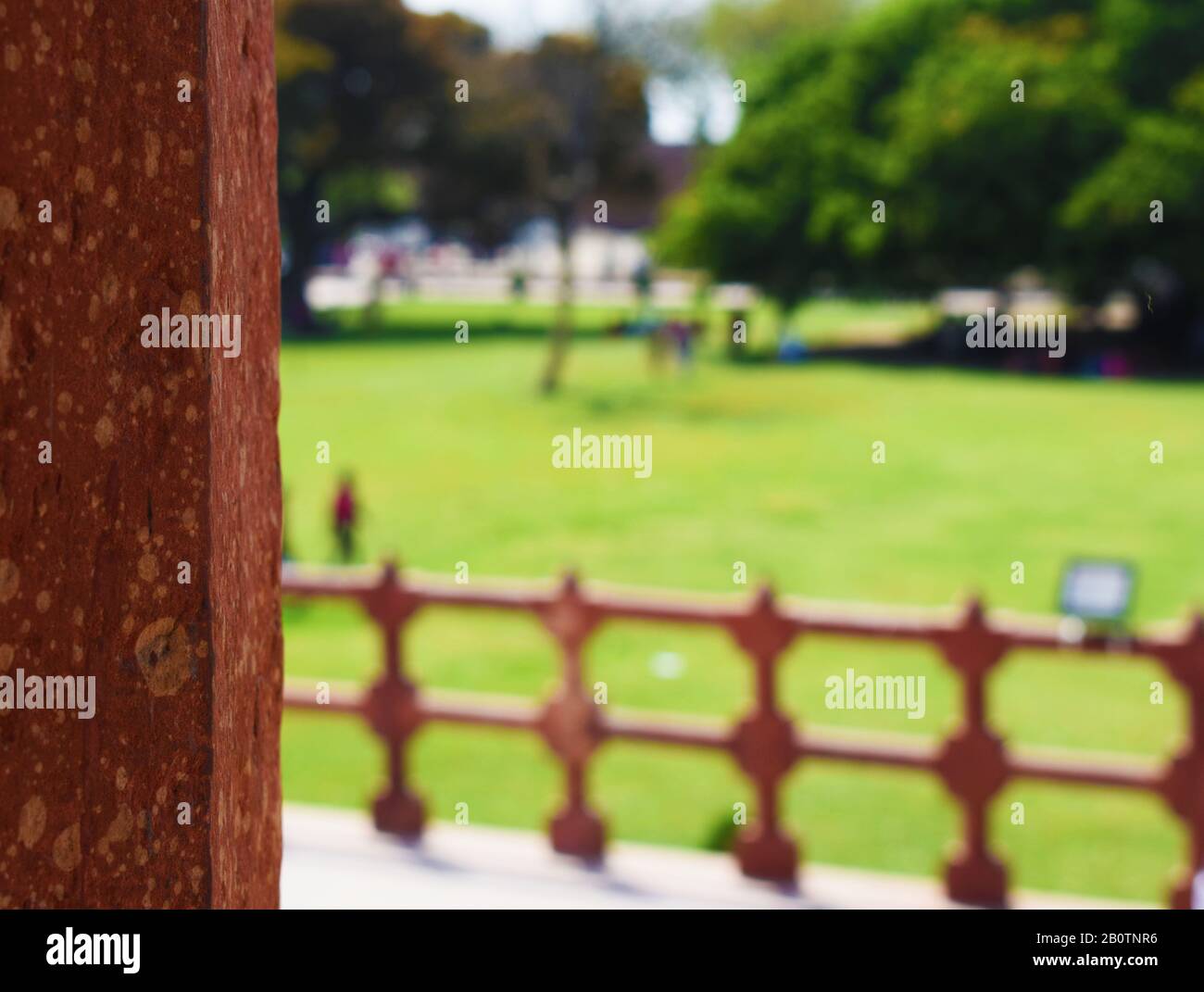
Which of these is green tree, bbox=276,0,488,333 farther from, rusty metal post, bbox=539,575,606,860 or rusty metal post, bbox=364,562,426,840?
rusty metal post, bbox=539,575,606,860

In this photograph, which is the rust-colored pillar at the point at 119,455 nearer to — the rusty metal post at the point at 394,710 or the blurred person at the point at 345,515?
the rusty metal post at the point at 394,710

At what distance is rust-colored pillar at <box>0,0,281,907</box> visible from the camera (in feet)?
4.01

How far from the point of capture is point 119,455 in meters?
1.29

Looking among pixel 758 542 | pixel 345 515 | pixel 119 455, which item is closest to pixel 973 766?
pixel 119 455

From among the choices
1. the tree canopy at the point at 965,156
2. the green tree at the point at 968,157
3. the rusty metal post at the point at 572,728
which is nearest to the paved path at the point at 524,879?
the rusty metal post at the point at 572,728

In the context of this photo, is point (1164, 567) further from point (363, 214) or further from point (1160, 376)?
point (363, 214)

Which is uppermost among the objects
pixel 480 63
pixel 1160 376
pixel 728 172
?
pixel 480 63

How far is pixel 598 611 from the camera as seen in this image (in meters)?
6.38

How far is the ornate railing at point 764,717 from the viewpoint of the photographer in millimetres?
5852

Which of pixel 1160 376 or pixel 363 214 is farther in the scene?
pixel 363 214

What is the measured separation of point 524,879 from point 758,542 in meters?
9.94

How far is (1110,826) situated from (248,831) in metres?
7.29

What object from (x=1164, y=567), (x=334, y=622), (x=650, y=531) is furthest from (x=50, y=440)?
(x=650, y=531)

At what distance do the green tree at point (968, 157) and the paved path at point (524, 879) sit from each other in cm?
2431
